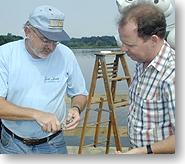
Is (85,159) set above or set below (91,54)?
below

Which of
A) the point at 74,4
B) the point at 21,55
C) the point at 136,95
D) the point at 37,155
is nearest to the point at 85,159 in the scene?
the point at 37,155

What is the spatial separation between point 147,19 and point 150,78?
18 centimetres

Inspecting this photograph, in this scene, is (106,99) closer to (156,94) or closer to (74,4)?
(156,94)

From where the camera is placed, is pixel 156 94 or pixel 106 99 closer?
pixel 156 94

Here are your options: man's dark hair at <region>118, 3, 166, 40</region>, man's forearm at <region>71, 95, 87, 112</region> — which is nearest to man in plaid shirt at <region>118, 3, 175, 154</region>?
man's dark hair at <region>118, 3, 166, 40</region>

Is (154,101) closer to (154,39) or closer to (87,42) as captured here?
(154,39)

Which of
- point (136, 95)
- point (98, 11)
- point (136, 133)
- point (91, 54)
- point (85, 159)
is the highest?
point (98, 11)

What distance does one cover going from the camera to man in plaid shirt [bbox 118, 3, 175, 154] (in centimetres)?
109

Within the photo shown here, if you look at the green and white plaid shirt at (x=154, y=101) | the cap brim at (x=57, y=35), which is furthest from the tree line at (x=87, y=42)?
the green and white plaid shirt at (x=154, y=101)

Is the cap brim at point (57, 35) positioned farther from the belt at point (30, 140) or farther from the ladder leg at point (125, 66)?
the belt at point (30, 140)

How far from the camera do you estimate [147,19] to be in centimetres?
109

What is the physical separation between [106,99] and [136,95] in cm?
12

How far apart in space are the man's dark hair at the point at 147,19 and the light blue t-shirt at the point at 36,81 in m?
0.24

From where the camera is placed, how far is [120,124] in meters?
1.20
